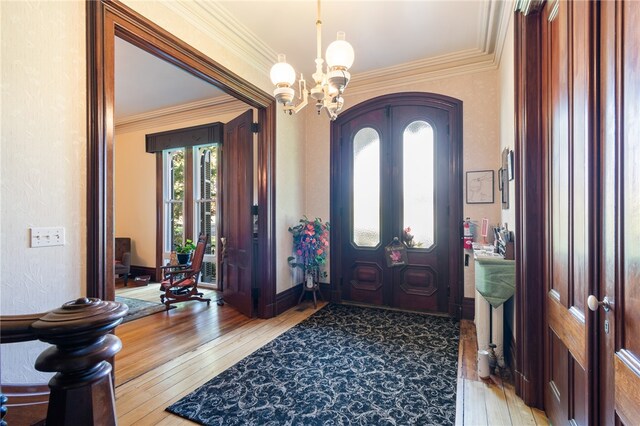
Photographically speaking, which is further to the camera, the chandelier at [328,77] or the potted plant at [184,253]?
the potted plant at [184,253]

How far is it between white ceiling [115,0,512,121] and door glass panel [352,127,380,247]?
85cm

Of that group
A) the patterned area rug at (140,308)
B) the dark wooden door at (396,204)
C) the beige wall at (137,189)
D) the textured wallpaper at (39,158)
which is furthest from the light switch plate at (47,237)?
the beige wall at (137,189)

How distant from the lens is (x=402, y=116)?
13.1 ft

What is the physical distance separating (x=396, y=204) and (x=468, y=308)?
150cm

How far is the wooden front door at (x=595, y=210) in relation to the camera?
0.93 metres

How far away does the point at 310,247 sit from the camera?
13.2ft

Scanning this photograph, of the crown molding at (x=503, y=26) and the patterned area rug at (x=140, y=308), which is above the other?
the crown molding at (x=503, y=26)

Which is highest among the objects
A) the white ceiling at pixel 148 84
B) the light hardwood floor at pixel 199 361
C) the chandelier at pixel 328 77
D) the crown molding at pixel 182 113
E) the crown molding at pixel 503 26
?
the white ceiling at pixel 148 84

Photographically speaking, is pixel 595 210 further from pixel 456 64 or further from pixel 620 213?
pixel 456 64

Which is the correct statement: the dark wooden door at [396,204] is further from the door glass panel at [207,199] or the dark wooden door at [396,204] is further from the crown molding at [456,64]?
the door glass panel at [207,199]

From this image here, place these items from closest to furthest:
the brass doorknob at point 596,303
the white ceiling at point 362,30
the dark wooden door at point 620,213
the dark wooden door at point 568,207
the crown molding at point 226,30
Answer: the dark wooden door at point 620,213
the brass doorknob at point 596,303
the dark wooden door at point 568,207
the crown molding at point 226,30
the white ceiling at point 362,30

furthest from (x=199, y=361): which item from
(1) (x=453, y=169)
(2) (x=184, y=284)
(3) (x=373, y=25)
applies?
(3) (x=373, y=25)

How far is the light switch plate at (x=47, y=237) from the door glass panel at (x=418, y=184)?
341 cm

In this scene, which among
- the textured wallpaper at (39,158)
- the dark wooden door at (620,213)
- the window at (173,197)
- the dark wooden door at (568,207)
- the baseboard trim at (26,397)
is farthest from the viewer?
the window at (173,197)
